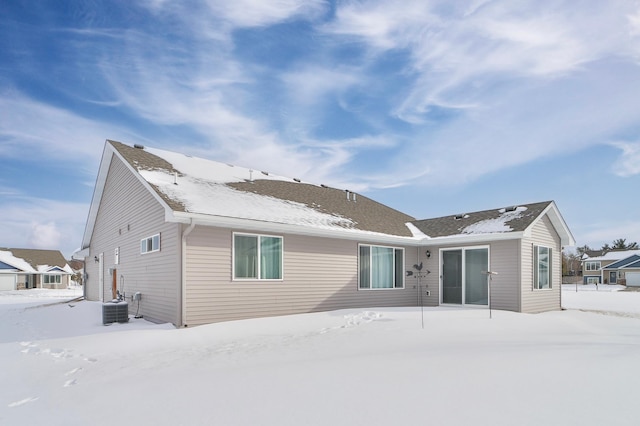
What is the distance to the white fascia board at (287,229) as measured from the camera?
→ 9.19 meters

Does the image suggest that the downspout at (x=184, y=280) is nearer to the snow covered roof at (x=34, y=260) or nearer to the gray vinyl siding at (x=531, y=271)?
the gray vinyl siding at (x=531, y=271)

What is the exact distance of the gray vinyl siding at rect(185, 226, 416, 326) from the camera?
9.52m

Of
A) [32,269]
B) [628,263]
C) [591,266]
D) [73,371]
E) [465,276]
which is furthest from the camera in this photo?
[591,266]

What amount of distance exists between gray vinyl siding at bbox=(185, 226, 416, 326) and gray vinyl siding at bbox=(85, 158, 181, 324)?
1.73 ft

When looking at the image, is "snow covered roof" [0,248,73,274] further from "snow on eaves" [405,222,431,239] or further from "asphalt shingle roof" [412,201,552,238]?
Result: "asphalt shingle roof" [412,201,552,238]

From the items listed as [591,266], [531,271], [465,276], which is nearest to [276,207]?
[465,276]

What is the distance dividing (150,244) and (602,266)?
60269mm

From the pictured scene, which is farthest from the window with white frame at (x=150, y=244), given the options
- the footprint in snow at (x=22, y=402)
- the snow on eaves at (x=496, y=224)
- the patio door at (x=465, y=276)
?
the snow on eaves at (x=496, y=224)

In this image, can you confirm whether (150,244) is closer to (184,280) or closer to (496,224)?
(184,280)

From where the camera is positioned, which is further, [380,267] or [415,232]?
[415,232]

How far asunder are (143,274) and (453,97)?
11.7 metres

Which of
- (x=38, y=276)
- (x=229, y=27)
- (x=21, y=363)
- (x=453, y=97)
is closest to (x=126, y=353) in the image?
(x=21, y=363)

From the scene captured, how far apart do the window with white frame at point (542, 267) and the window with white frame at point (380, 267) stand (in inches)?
176

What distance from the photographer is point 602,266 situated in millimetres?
52875
